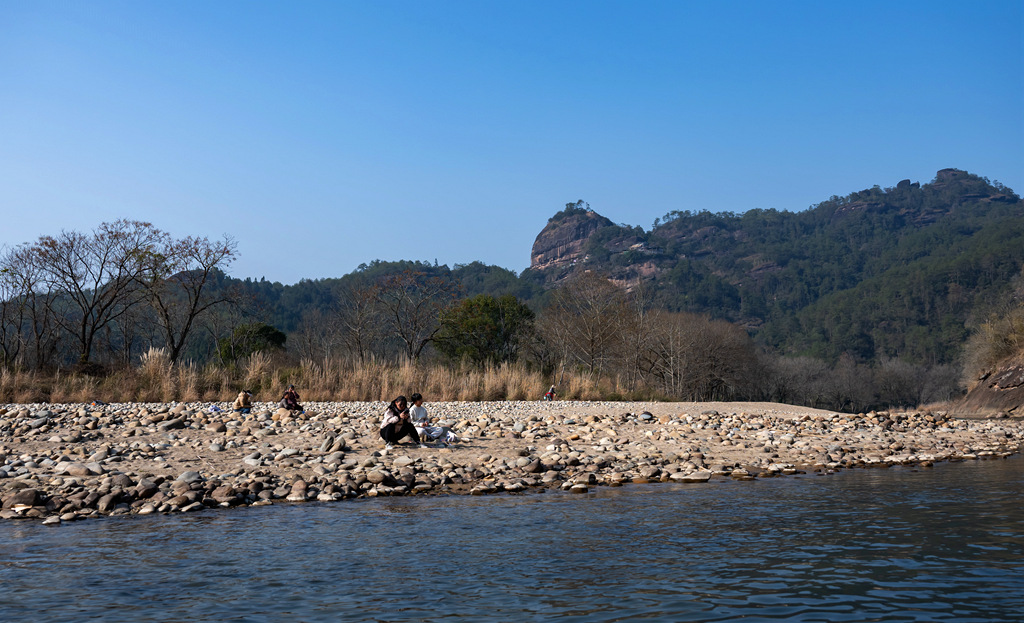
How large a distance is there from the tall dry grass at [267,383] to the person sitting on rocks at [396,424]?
761cm

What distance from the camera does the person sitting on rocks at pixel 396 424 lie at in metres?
11.3

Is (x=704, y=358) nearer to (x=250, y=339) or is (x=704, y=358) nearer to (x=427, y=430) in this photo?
(x=250, y=339)

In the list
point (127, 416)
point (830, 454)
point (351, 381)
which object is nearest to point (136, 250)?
point (351, 381)

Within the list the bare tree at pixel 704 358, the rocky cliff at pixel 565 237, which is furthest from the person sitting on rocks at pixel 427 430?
the rocky cliff at pixel 565 237

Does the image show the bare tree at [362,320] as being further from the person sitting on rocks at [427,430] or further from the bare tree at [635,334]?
the person sitting on rocks at [427,430]

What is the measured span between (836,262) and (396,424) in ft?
460

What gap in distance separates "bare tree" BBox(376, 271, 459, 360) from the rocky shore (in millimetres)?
22710

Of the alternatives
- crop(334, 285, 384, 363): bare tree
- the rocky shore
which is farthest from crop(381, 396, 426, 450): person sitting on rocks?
crop(334, 285, 384, 363): bare tree

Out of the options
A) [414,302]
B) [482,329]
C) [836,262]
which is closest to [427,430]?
[482,329]

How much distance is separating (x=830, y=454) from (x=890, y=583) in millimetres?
7948

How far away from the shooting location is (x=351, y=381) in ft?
64.5

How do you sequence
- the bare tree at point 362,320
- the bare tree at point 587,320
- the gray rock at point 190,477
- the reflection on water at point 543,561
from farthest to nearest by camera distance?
the bare tree at point 362,320 < the bare tree at point 587,320 < the gray rock at point 190,477 < the reflection on water at point 543,561

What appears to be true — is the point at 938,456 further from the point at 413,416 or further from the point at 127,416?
the point at 127,416

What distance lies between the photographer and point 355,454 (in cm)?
1088
